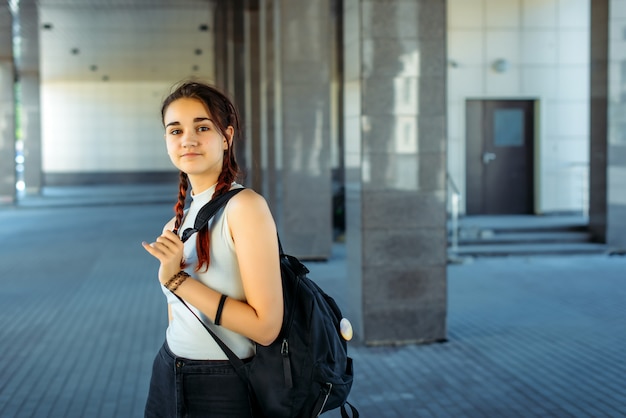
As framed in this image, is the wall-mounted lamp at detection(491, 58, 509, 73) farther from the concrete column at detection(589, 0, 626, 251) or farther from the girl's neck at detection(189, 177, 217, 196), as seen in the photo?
the girl's neck at detection(189, 177, 217, 196)

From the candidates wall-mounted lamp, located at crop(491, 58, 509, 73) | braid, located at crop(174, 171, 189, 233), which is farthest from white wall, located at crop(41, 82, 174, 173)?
braid, located at crop(174, 171, 189, 233)

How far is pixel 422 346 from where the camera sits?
23.4ft

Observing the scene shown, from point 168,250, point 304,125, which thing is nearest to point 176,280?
point 168,250

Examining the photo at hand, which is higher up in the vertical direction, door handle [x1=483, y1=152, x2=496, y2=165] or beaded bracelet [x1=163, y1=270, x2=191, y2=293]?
door handle [x1=483, y1=152, x2=496, y2=165]

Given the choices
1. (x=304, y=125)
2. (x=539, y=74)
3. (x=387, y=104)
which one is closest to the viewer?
(x=387, y=104)

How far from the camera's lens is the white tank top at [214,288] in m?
2.06

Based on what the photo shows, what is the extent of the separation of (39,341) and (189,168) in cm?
588

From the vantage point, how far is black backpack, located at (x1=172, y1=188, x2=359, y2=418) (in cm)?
201

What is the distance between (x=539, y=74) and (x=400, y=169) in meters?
10.4

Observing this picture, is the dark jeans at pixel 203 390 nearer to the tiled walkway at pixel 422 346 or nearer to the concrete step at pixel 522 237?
the tiled walkway at pixel 422 346

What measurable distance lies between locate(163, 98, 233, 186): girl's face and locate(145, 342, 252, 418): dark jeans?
0.48 metres

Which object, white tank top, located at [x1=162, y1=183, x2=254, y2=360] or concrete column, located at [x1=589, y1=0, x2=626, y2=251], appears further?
concrete column, located at [x1=589, y1=0, x2=626, y2=251]

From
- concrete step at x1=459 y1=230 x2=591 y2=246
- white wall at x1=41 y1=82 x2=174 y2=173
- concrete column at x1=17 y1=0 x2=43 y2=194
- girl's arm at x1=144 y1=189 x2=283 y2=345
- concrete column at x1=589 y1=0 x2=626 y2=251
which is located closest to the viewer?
girl's arm at x1=144 y1=189 x2=283 y2=345

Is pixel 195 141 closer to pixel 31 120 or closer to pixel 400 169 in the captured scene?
pixel 400 169
